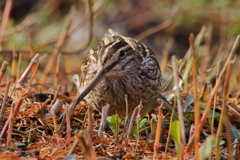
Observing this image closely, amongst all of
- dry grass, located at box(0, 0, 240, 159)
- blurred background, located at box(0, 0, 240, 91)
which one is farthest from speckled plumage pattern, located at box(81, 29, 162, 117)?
blurred background, located at box(0, 0, 240, 91)

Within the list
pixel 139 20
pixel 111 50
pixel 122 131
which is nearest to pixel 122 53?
pixel 111 50

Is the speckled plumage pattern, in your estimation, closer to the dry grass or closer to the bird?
the bird

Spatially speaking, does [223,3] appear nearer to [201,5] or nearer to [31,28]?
[201,5]

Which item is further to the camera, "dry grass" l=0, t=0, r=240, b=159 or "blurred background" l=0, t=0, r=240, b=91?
"blurred background" l=0, t=0, r=240, b=91

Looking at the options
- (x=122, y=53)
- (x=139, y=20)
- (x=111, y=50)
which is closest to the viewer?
(x=111, y=50)

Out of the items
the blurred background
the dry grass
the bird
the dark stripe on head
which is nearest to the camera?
the dry grass

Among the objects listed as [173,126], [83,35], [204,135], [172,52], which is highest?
[83,35]

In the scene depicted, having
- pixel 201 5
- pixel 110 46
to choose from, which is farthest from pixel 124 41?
pixel 201 5

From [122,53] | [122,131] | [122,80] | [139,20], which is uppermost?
[139,20]

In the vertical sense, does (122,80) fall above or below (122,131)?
above

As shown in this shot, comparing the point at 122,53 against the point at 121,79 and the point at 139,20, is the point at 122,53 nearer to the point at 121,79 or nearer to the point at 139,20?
the point at 121,79

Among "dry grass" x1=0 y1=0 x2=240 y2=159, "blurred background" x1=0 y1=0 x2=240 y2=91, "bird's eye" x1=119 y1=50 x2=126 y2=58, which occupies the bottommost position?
"dry grass" x1=0 y1=0 x2=240 y2=159
